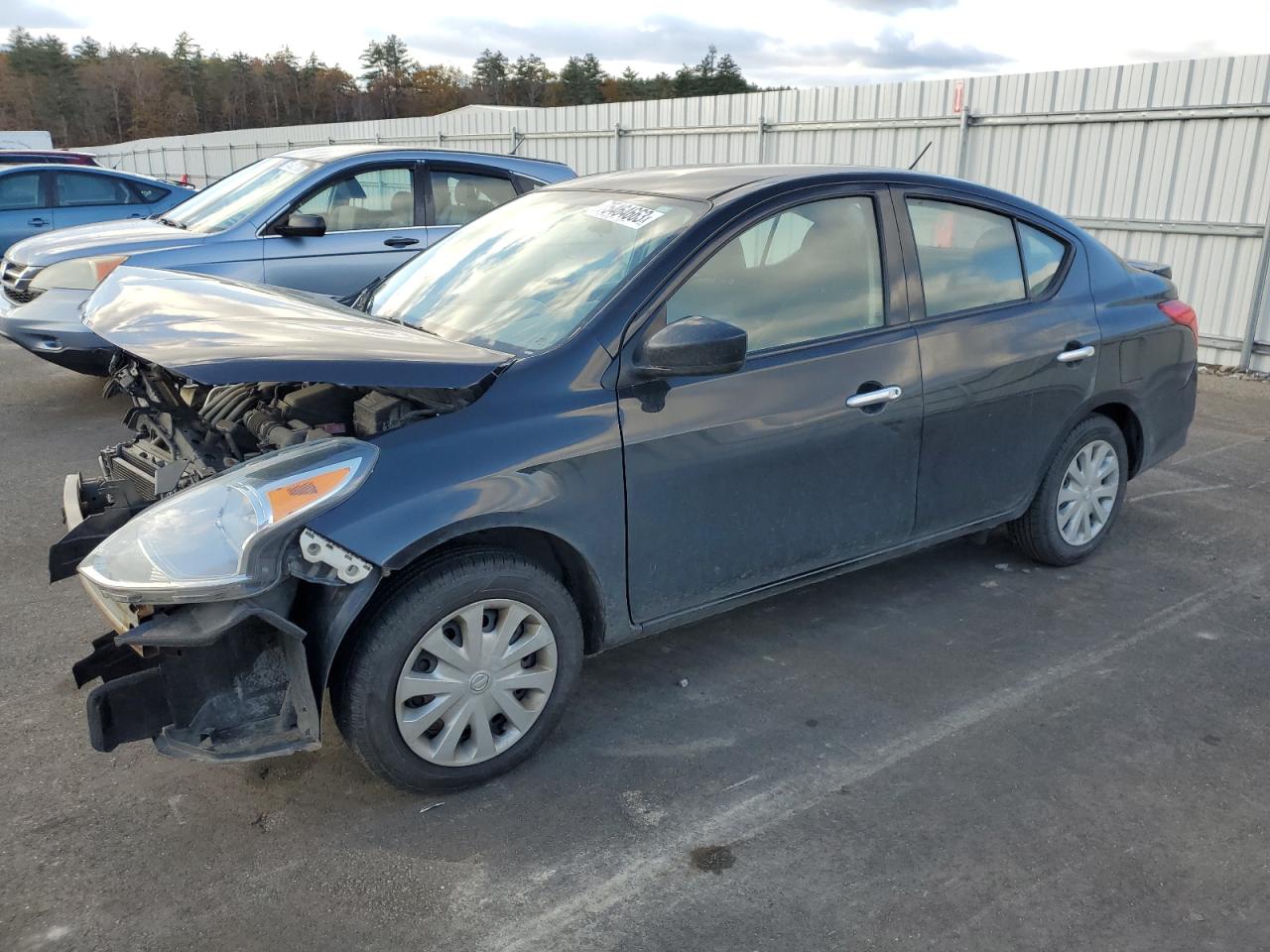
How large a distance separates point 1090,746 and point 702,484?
59.6 inches

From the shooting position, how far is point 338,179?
Result: 7.35 meters

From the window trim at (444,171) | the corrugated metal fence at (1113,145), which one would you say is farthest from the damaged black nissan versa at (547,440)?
the corrugated metal fence at (1113,145)

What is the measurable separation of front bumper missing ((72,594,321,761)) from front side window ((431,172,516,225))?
Result: 562 centimetres

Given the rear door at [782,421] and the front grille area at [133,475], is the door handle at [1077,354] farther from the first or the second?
the front grille area at [133,475]

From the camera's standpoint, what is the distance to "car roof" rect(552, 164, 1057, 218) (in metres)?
3.61

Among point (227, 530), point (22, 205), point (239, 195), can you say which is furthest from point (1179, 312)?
point (22, 205)

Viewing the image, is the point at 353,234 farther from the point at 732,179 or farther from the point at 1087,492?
the point at 1087,492

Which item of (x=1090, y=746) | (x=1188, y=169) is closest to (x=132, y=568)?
(x=1090, y=746)

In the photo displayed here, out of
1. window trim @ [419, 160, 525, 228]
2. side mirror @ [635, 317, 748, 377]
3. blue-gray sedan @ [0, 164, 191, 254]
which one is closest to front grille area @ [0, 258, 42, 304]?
window trim @ [419, 160, 525, 228]

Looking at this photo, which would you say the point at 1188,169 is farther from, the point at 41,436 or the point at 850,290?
the point at 41,436

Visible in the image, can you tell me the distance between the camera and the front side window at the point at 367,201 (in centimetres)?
736

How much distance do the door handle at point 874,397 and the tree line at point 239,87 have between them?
81.3m

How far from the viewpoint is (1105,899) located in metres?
2.60

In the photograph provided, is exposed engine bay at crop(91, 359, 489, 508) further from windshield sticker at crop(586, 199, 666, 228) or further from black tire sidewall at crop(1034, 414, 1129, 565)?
black tire sidewall at crop(1034, 414, 1129, 565)
